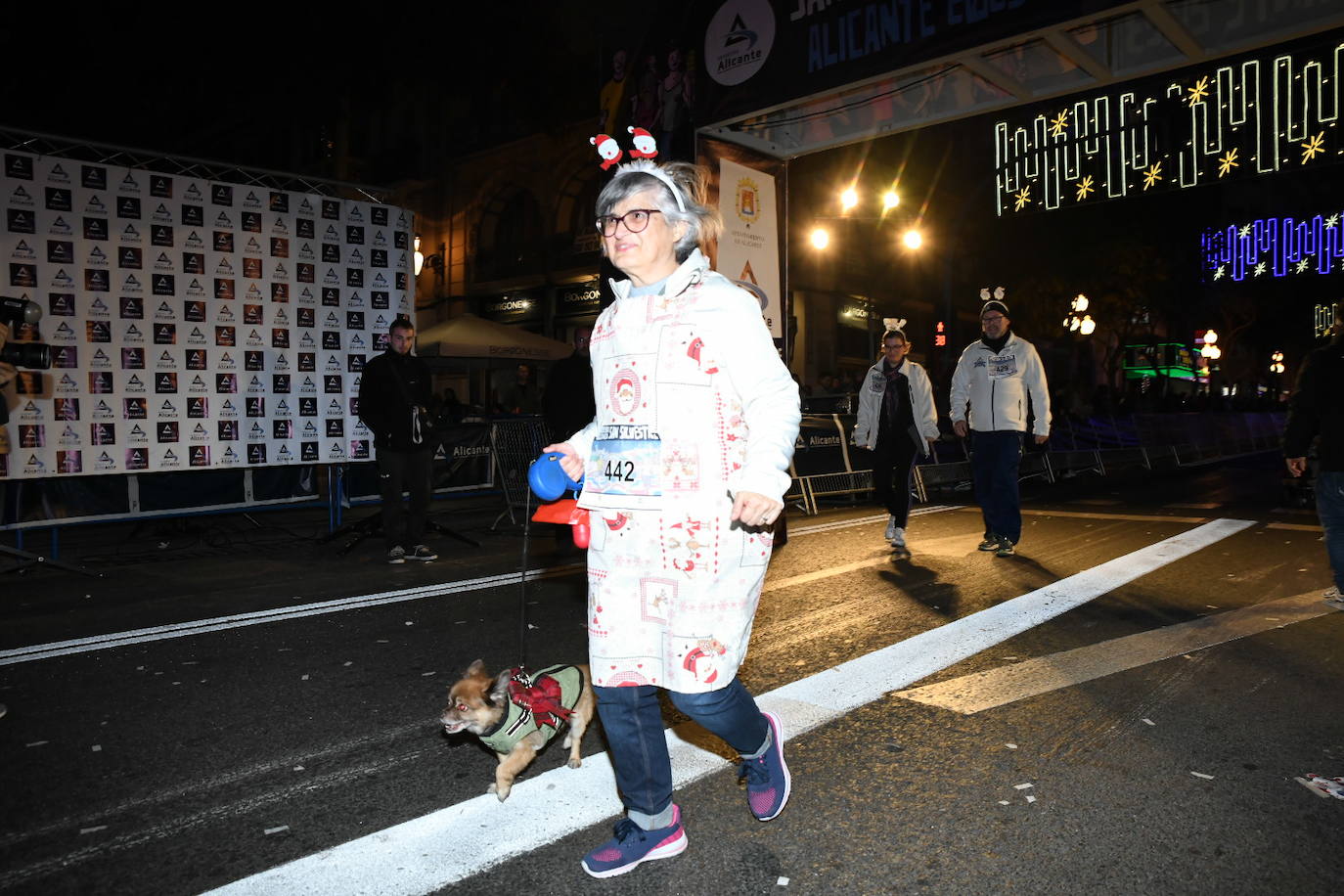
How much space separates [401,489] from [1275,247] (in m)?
20.0

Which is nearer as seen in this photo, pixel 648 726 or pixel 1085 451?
pixel 648 726

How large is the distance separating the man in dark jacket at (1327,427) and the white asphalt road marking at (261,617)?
316cm

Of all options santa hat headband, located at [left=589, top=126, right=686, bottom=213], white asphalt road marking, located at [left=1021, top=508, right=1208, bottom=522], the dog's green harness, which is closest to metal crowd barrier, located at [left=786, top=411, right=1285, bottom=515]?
white asphalt road marking, located at [left=1021, top=508, right=1208, bottom=522]

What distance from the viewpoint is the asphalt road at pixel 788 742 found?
2699 millimetres

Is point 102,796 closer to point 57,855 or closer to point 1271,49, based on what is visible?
point 57,855

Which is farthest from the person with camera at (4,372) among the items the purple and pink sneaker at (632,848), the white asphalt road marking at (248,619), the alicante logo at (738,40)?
the alicante logo at (738,40)

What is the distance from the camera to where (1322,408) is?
234 inches

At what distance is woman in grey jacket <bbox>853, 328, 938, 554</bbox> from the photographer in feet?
28.5

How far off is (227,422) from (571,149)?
21.9 meters

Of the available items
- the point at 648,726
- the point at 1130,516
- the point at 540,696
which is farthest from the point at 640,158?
the point at 1130,516

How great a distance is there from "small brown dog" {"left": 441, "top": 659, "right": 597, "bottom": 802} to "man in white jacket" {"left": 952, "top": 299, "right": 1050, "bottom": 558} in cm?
578

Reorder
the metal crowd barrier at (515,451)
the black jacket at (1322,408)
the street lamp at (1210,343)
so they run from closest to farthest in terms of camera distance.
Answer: the black jacket at (1322,408)
the metal crowd barrier at (515,451)
the street lamp at (1210,343)

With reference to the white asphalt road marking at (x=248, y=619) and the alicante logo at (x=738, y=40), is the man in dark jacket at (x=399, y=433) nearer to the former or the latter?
the white asphalt road marking at (x=248, y=619)

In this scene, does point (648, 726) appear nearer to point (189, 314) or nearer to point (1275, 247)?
point (189, 314)
